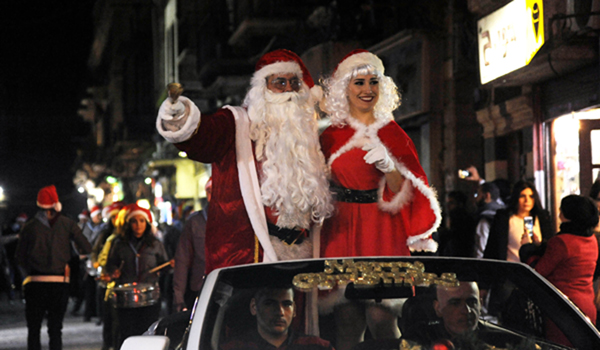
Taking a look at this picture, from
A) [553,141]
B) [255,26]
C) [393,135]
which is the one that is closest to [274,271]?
[393,135]

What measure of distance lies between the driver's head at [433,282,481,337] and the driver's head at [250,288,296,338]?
576 millimetres

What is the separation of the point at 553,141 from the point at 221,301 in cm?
993

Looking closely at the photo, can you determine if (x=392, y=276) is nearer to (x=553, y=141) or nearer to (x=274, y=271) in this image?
(x=274, y=271)

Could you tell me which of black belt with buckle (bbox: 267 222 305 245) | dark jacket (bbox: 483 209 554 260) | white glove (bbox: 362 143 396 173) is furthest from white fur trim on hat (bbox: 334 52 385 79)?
dark jacket (bbox: 483 209 554 260)

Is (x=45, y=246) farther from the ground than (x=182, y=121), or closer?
closer

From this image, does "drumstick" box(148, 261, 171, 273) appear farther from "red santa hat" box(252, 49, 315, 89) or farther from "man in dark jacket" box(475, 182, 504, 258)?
"red santa hat" box(252, 49, 315, 89)

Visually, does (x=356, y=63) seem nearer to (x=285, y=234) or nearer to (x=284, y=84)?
(x=284, y=84)

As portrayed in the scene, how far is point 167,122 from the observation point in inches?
208

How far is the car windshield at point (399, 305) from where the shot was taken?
3512 millimetres

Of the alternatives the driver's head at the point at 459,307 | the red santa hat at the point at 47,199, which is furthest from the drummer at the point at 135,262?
the driver's head at the point at 459,307

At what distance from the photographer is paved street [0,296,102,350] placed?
1186 centimetres

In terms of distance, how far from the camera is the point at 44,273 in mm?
10320

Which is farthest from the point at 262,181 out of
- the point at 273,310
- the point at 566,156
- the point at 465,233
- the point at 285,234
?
the point at 566,156

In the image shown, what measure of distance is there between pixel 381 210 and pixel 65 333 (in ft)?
29.6
